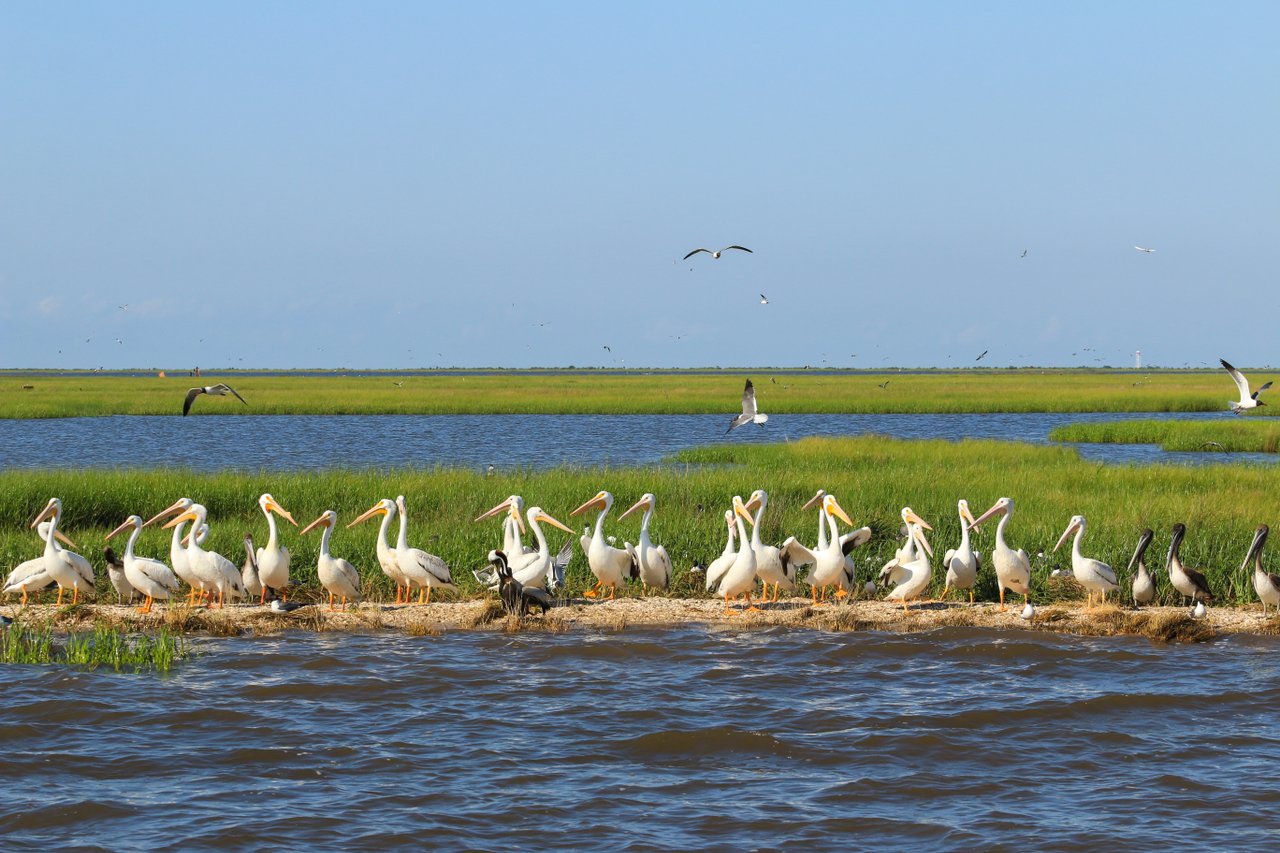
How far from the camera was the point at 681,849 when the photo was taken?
7.86 m

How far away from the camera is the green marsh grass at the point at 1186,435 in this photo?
3762 cm

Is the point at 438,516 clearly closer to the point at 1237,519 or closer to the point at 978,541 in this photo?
the point at 978,541

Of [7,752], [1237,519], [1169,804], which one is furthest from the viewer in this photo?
[1237,519]

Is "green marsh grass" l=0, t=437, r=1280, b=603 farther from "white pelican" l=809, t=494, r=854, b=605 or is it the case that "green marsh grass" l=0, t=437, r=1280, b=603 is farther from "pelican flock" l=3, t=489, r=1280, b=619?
"white pelican" l=809, t=494, r=854, b=605

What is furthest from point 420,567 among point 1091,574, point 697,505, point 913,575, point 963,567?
point 697,505

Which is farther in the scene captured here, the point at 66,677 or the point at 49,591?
the point at 49,591

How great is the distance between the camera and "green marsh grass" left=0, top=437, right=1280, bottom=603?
15.2 meters

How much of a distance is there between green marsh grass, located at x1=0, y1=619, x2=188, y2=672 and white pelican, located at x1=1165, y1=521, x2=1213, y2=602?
9.88 m

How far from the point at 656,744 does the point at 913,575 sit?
4697 millimetres

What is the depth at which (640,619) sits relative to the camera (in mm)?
13664

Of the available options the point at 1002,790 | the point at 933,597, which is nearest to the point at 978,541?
the point at 933,597

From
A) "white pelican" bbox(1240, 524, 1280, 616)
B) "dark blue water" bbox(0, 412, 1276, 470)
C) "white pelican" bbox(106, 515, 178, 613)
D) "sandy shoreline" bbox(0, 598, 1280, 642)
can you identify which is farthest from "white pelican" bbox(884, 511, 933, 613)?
"dark blue water" bbox(0, 412, 1276, 470)

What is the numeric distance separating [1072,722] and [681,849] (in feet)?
13.6

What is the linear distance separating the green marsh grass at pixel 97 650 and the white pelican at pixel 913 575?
7.17 m
